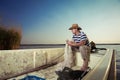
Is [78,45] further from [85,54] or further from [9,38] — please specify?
[9,38]

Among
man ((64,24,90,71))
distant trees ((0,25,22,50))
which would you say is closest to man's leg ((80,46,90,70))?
man ((64,24,90,71))

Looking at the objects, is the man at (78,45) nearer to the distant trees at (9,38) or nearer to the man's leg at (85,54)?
the man's leg at (85,54)

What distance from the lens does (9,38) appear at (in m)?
7.15

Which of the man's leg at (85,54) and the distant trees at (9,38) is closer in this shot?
the man's leg at (85,54)

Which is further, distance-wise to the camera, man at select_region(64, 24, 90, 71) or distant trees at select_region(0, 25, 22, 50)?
distant trees at select_region(0, 25, 22, 50)

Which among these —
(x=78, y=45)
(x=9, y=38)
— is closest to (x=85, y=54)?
(x=78, y=45)

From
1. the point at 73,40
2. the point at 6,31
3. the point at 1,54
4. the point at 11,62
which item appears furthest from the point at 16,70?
the point at 6,31

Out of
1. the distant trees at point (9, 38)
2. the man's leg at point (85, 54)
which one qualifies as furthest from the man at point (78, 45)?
the distant trees at point (9, 38)

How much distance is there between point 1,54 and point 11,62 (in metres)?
0.37

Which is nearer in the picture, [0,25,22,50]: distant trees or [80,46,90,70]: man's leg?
[80,46,90,70]: man's leg

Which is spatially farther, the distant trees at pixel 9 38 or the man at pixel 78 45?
the distant trees at pixel 9 38

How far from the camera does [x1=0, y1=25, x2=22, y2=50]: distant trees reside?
22.0ft

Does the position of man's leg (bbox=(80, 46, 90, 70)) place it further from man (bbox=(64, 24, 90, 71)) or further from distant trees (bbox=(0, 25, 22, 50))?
distant trees (bbox=(0, 25, 22, 50))

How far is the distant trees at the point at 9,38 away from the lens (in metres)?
6.70
